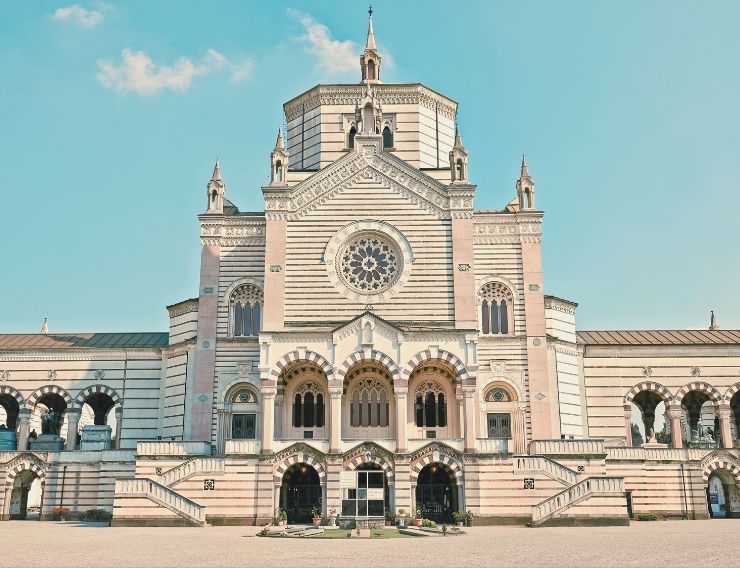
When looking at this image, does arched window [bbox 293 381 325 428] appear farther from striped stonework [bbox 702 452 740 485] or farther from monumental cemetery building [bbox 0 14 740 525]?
striped stonework [bbox 702 452 740 485]

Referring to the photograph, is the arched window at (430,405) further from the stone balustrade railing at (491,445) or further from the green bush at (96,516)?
the green bush at (96,516)

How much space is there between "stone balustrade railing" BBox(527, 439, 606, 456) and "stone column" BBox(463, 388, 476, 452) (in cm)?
400

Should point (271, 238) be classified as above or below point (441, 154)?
below

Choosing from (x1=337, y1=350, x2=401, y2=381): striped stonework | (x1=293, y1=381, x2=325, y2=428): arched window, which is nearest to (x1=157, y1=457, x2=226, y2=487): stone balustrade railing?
(x1=293, y1=381, x2=325, y2=428): arched window

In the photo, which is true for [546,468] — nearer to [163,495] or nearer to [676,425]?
[676,425]

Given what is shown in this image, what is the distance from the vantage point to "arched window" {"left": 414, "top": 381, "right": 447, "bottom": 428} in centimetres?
4244

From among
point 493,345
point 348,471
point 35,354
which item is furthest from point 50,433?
point 493,345

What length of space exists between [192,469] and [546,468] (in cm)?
1579

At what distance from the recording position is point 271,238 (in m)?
43.7

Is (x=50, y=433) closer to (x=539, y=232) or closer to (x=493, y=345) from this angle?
(x=493, y=345)

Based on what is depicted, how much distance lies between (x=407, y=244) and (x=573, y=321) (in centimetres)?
1148

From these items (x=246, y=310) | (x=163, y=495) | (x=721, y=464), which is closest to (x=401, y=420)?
(x=163, y=495)

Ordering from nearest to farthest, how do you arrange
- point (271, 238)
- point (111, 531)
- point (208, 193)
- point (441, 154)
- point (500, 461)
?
point (111, 531) → point (500, 461) → point (271, 238) → point (208, 193) → point (441, 154)

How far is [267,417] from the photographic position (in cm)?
3906
